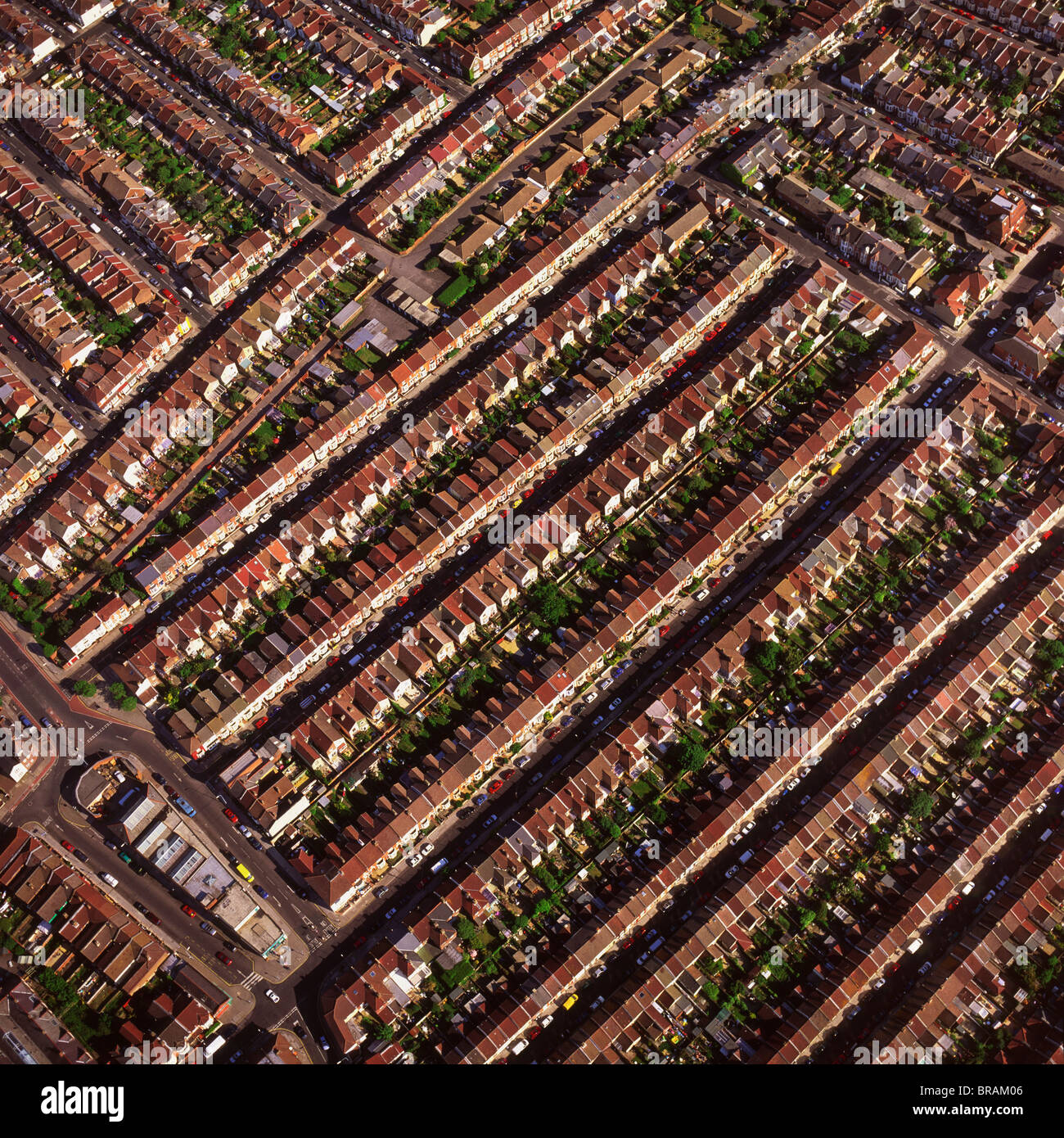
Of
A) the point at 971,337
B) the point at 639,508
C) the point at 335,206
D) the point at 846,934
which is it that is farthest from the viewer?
the point at 335,206

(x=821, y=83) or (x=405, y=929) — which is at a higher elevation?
(x=821, y=83)

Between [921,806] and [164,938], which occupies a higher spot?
[164,938]

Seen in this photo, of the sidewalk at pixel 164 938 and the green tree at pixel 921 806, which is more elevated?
the sidewalk at pixel 164 938

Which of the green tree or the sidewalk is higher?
the sidewalk

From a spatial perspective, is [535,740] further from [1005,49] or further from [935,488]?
[1005,49]

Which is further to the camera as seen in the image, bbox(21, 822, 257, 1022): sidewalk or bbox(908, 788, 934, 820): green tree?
bbox(908, 788, 934, 820): green tree

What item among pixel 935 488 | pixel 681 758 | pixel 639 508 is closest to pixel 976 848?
pixel 681 758

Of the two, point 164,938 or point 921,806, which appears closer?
point 164,938

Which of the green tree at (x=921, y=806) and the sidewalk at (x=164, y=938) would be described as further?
the green tree at (x=921, y=806)
